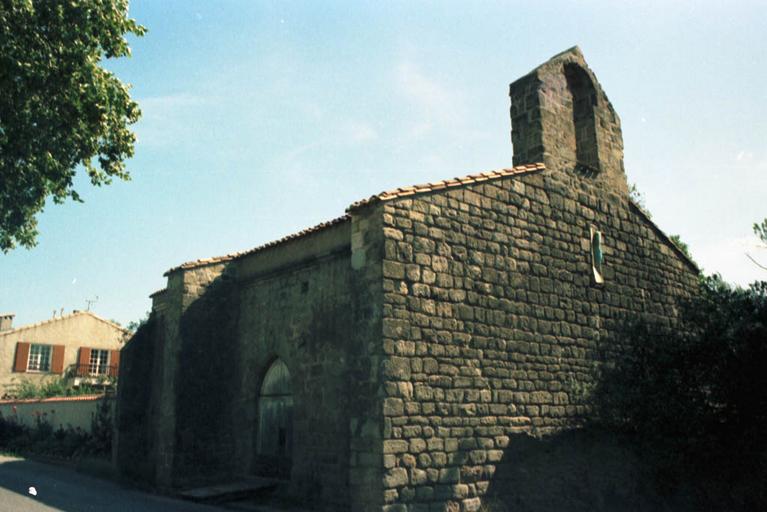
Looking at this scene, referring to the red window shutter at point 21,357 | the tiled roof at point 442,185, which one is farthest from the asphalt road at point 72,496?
the red window shutter at point 21,357

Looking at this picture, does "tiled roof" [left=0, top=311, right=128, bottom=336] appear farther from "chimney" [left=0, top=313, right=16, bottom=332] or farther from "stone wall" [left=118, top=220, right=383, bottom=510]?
"stone wall" [left=118, top=220, right=383, bottom=510]

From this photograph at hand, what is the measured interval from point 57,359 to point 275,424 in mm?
21861

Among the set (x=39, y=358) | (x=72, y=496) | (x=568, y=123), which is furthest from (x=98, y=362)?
(x=568, y=123)

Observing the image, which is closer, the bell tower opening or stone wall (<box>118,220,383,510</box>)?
stone wall (<box>118,220,383,510</box>)

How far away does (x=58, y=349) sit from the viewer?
28.4 m

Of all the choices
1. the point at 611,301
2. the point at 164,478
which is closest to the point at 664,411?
the point at 611,301

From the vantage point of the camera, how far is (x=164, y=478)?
11305 mm

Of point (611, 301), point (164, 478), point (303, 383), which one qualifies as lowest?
point (164, 478)

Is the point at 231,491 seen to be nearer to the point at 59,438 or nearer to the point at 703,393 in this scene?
the point at 703,393

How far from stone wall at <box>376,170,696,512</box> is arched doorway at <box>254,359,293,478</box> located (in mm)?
3532

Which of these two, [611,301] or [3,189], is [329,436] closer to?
[611,301]

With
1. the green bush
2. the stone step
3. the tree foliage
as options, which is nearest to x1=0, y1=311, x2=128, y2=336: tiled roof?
the green bush

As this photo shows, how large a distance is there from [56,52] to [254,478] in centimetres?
878

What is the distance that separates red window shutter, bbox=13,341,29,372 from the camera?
89.5 ft
